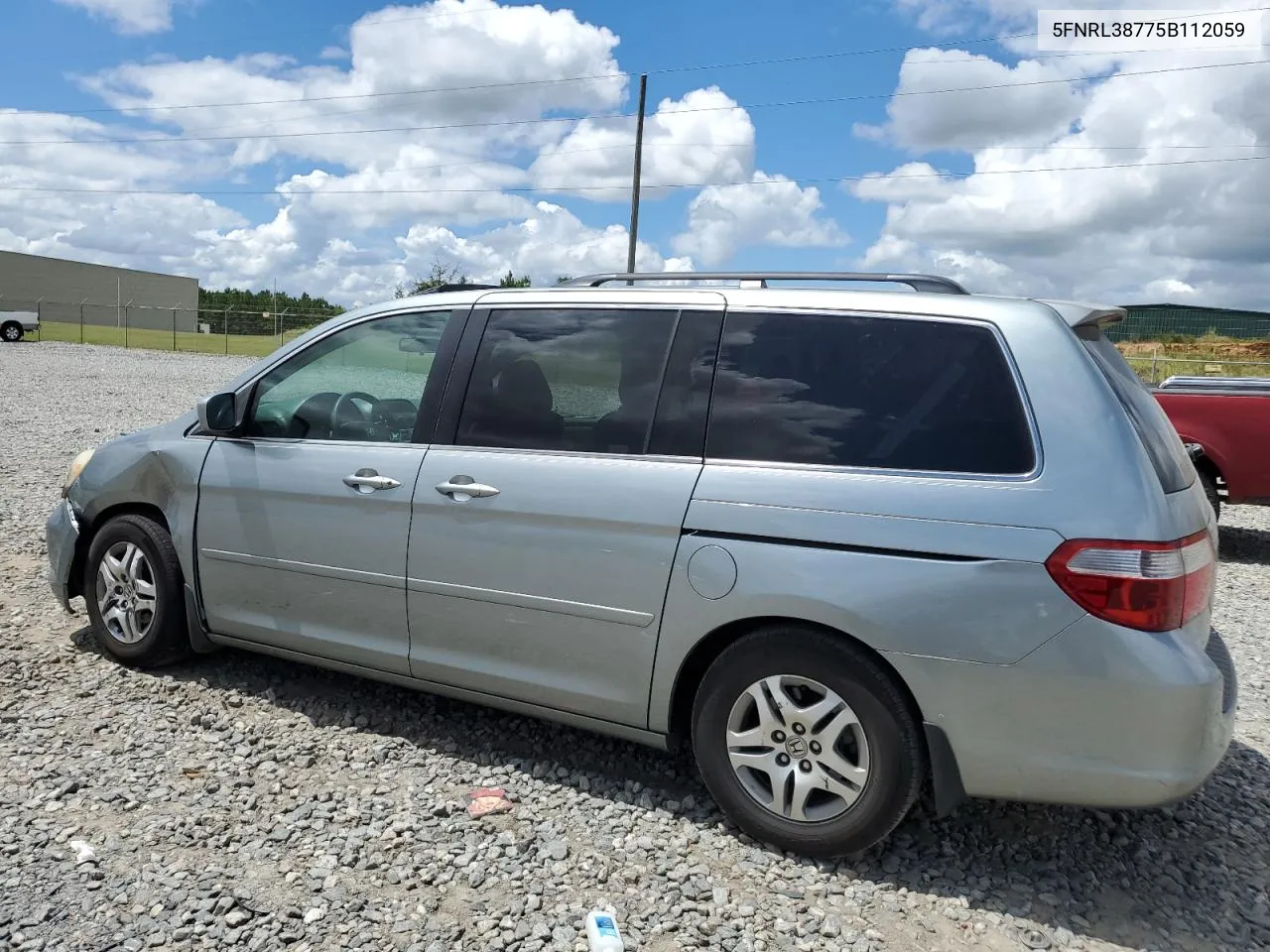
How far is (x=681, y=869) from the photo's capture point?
319cm

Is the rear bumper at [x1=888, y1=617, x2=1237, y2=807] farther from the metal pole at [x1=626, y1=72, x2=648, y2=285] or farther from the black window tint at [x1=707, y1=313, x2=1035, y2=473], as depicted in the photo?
the metal pole at [x1=626, y1=72, x2=648, y2=285]

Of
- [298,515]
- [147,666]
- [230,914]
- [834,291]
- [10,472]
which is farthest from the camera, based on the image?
[10,472]

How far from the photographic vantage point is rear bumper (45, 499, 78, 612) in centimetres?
481

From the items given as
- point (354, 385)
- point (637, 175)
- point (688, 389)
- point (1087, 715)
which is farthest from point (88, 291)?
point (1087, 715)

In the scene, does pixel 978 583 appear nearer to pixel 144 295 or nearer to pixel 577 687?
pixel 577 687

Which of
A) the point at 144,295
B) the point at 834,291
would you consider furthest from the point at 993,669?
the point at 144,295

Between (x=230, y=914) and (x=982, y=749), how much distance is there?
88.7 inches

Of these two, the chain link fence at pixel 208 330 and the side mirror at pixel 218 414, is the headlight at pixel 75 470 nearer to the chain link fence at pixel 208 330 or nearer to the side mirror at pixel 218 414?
→ the side mirror at pixel 218 414

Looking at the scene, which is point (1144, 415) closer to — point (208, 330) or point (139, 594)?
point (139, 594)

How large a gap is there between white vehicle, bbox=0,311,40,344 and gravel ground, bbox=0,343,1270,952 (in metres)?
41.2

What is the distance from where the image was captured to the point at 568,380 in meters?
3.81

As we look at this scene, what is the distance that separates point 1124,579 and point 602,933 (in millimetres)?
1772

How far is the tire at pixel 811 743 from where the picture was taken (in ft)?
9.93

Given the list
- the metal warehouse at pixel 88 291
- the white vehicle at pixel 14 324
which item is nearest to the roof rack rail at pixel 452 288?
the white vehicle at pixel 14 324
